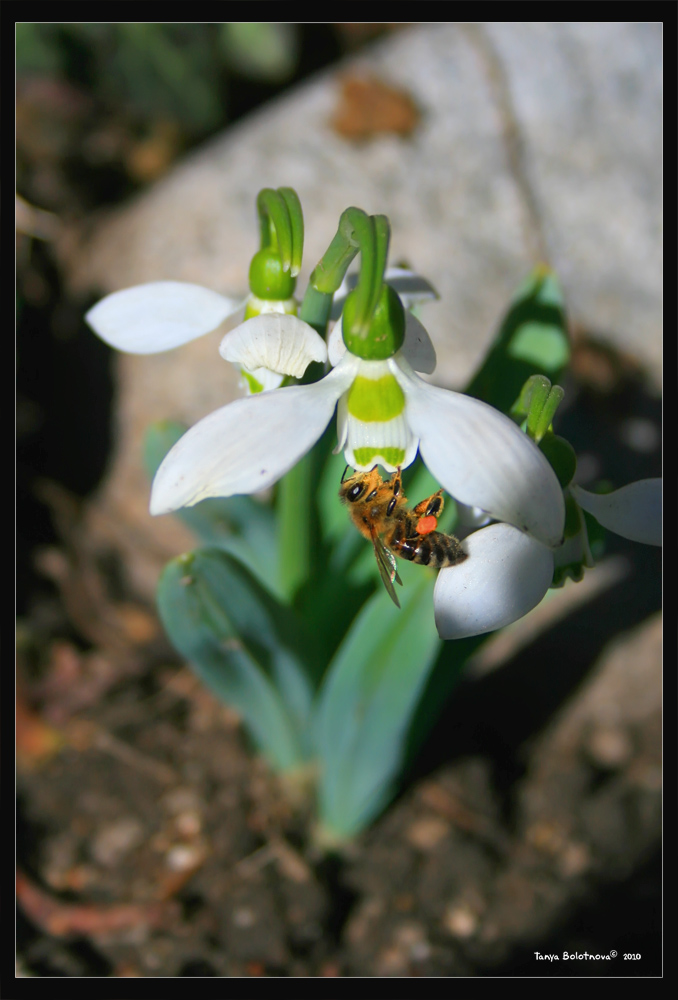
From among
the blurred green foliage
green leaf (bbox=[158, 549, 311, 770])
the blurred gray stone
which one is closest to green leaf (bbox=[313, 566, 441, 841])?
green leaf (bbox=[158, 549, 311, 770])

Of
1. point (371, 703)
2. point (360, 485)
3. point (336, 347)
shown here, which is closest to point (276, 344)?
point (336, 347)

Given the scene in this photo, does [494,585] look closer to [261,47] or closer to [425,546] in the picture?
[425,546]

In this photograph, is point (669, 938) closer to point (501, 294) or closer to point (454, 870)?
point (454, 870)

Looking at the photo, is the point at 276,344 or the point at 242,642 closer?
the point at 276,344

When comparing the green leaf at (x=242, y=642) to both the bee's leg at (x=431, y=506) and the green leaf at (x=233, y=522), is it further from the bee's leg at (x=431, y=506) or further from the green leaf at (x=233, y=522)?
the bee's leg at (x=431, y=506)

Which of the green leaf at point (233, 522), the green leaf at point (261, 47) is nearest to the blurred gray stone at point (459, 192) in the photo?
the green leaf at point (261, 47)

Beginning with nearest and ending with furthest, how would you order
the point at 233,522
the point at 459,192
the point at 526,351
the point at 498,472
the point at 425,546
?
the point at 498,472
the point at 425,546
the point at 526,351
the point at 233,522
the point at 459,192

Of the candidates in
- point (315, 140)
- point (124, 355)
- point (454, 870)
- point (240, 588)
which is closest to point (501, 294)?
point (315, 140)

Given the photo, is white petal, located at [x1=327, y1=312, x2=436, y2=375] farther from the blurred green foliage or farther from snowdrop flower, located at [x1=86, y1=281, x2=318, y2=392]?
the blurred green foliage
